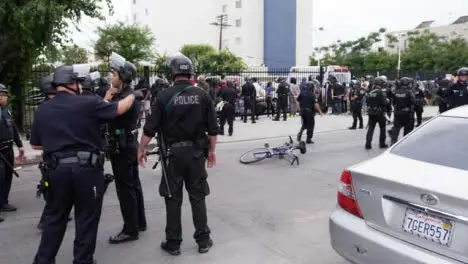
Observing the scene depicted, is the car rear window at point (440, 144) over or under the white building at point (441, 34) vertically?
under

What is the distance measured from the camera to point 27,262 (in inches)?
165

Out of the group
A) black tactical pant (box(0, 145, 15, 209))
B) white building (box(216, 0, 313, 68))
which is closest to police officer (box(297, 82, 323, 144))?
black tactical pant (box(0, 145, 15, 209))

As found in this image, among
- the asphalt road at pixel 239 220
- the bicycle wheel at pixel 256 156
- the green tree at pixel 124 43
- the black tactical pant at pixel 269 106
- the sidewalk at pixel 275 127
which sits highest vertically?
the green tree at pixel 124 43

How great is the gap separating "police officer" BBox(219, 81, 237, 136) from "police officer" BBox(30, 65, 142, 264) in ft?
30.9

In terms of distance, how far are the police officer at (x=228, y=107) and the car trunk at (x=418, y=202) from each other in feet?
32.5

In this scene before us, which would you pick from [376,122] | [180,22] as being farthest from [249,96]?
[180,22]

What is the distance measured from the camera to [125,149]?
4496 millimetres

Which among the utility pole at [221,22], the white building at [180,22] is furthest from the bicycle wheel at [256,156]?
the white building at [180,22]

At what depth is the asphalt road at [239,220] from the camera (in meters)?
4.32

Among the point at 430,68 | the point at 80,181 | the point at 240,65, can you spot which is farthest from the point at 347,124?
the point at 430,68

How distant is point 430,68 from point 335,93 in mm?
34816

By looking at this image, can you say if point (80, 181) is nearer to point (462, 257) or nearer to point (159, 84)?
point (462, 257)

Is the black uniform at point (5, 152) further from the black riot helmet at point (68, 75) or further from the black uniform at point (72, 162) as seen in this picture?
the black riot helmet at point (68, 75)

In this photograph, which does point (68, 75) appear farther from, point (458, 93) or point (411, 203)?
point (458, 93)
